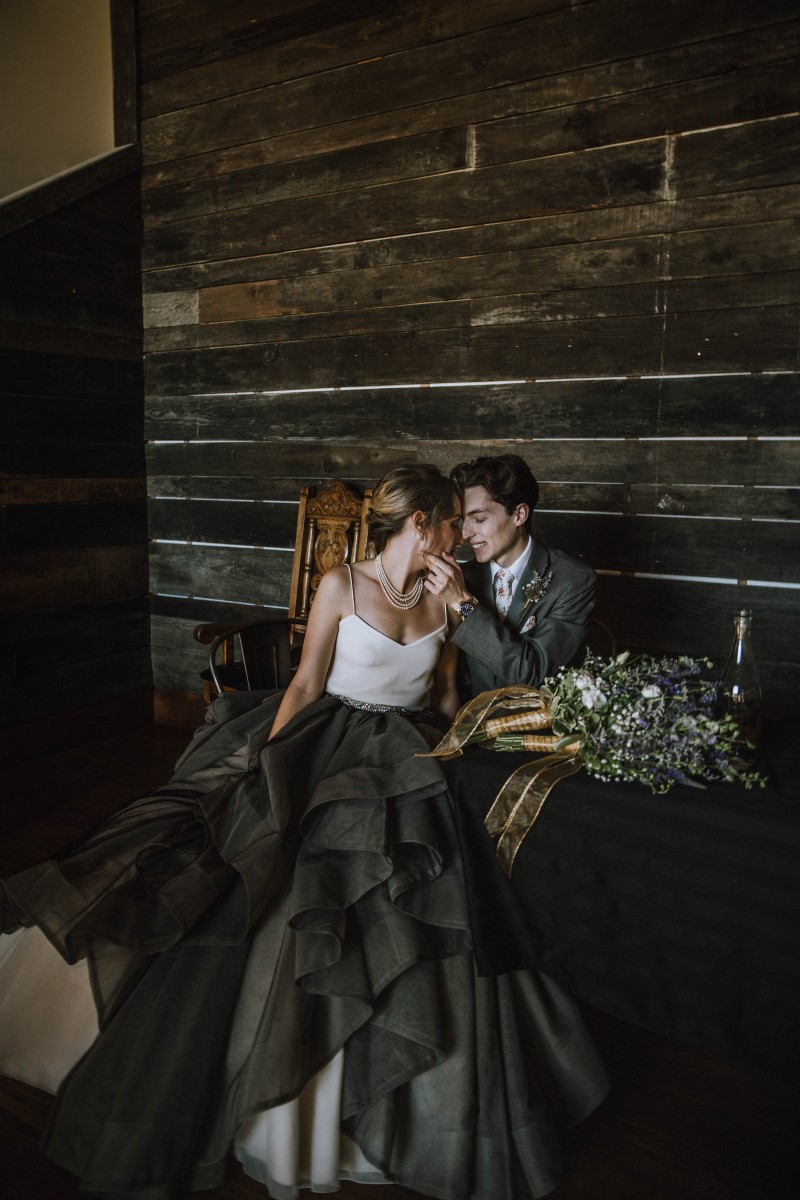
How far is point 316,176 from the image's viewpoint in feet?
12.8

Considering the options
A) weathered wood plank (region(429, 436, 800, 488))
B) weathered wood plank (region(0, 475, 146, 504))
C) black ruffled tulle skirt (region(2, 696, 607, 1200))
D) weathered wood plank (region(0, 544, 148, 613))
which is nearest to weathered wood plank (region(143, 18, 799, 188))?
weathered wood plank (region(429, 436, 800, 488))

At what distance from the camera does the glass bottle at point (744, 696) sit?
1.73 meters

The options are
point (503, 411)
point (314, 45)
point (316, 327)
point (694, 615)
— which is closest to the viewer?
point (694, 615)

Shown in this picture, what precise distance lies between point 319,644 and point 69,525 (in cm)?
233

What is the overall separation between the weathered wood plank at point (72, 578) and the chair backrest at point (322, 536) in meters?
1.11

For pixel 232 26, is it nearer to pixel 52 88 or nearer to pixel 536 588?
pixel 52 88

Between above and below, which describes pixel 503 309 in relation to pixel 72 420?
above

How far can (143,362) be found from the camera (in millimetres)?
4500

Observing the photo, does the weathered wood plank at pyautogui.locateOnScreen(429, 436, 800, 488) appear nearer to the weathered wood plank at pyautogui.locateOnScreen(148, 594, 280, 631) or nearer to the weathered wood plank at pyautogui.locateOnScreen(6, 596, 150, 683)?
the weathered wood plank at pyautogui.locateOnScreen(148, 594, 280, 631)

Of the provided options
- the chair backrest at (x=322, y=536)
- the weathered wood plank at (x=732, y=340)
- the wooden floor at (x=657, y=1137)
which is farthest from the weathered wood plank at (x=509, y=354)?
the wooden floor at (x=657, y=1137)

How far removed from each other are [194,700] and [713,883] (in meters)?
3.48

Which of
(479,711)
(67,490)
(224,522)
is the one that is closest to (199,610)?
(224,522)

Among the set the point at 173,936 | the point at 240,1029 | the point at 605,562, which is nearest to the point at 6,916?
the point at 173,936

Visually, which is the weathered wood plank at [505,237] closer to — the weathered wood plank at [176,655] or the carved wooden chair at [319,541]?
the carved wooden chair at [319,541]
